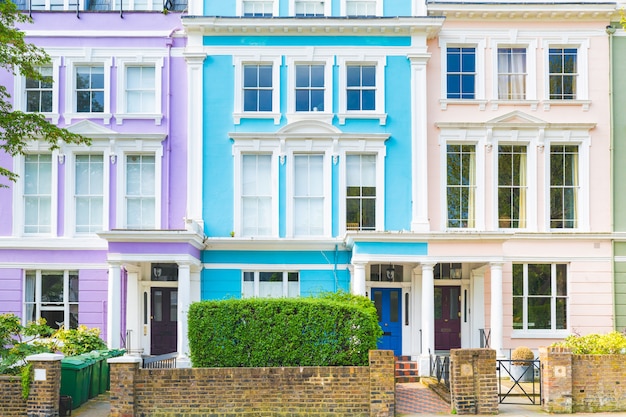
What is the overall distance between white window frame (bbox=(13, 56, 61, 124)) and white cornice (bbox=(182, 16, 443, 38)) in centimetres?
440

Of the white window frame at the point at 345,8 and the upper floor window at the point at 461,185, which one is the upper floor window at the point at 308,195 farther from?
the white window frame at the point at 345,8

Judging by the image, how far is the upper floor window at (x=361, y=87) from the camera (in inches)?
975

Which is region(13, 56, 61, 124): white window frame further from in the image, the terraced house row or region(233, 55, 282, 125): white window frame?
region(233, 55, 282, 125): white window frame

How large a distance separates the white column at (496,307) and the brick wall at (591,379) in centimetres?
526

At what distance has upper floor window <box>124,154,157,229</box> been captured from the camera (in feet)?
80.9

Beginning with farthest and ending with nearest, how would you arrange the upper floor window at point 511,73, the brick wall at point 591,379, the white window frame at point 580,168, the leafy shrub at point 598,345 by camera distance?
the upper floor window at point 511,73 → the white window frame at point 580,168 → the leafy shrub at point 598,345 → the brick wall at point 591,379

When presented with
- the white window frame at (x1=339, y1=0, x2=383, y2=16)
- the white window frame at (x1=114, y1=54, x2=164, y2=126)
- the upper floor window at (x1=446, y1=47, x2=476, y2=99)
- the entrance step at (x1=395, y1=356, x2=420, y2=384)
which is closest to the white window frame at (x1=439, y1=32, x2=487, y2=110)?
the upper floor window at (x1=446, y1=47, x2=476, y2=99)

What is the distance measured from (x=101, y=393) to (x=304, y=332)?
599 centimetres

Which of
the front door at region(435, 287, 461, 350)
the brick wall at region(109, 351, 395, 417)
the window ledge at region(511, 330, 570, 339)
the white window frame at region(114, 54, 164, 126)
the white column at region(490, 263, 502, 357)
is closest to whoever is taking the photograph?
the brick wall at region(109, 351, 395, 417)

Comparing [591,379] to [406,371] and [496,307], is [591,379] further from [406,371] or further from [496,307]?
[406,371]

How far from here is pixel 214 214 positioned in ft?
79.6

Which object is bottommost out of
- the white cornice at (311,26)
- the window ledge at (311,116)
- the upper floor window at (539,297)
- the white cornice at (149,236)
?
the upper floor window at (539,297)

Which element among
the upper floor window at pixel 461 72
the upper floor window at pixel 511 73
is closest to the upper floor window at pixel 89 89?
the upper floor window at pixel 461 72

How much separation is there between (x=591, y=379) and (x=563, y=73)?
11.6 meters
